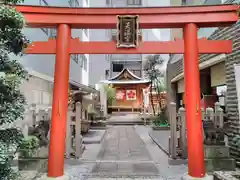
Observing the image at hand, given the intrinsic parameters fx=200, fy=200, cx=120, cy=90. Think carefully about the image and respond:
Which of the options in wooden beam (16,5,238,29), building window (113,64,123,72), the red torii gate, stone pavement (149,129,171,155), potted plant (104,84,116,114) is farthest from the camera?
building window (113,64,123,72)

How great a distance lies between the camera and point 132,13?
488cm

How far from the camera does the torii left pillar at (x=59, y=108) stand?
455 centimetres

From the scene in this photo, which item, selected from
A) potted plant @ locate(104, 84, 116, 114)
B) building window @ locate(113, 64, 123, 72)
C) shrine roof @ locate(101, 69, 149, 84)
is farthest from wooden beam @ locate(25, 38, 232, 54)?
building window @ locate(113, 64, 123, 72)

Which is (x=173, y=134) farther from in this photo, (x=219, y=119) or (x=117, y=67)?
(x=117, y=67)

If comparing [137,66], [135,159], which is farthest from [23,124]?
[137,66]

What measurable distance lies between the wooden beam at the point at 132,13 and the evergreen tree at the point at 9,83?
1.67 metres

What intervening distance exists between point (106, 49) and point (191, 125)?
2.71 m

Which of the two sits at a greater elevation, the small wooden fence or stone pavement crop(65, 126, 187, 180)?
the small wooden fence

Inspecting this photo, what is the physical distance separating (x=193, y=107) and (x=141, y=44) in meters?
1.95

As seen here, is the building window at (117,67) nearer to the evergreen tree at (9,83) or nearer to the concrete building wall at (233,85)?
the concrete building wall at (233,85)

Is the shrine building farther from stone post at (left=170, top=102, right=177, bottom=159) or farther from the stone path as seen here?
stone post at (left=170, top=102, right=177, bottom=159)

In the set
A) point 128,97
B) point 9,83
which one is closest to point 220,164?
point 9,83

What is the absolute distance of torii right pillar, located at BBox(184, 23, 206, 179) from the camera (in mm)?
4547

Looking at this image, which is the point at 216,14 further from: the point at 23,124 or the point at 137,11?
the point at 23,124
